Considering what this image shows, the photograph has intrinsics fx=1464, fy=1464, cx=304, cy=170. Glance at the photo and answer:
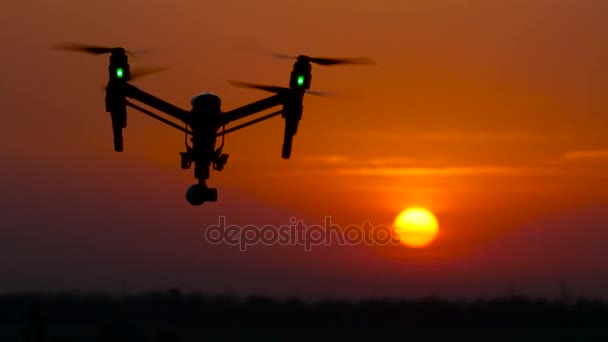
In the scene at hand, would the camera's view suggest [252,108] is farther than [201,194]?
No

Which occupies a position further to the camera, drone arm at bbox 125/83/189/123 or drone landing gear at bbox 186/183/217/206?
drone landing gear at bbox 186/183/217/206

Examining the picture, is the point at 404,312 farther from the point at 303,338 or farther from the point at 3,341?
the point at 3,341

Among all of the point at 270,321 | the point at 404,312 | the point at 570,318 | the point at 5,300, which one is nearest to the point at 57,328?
the point at 5,300

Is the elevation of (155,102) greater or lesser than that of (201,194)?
greater

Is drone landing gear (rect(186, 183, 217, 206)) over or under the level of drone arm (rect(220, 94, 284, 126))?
under

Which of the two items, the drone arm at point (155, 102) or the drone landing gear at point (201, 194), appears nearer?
the drone arm at point (155, 102)
